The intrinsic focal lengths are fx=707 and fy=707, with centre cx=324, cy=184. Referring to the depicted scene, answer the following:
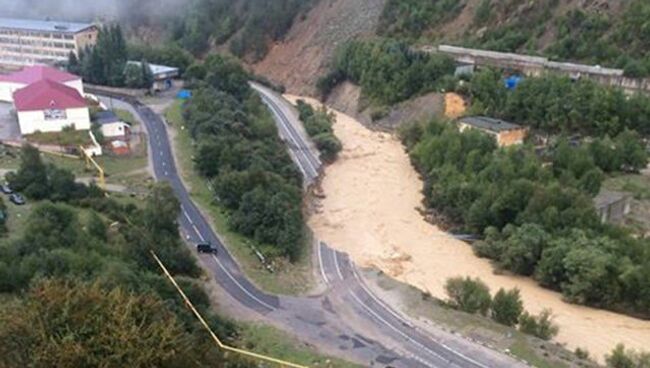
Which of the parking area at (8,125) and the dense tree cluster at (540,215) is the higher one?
the dense tree cluster at (540,215)

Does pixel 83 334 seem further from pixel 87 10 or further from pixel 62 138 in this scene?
pixel 87 10

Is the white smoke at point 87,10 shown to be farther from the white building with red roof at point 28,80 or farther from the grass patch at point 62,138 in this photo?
the grass patch at point 62,138

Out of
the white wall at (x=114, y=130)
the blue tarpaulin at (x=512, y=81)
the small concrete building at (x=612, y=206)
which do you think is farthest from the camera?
the blue tarpaulin at (x=512, y=81)

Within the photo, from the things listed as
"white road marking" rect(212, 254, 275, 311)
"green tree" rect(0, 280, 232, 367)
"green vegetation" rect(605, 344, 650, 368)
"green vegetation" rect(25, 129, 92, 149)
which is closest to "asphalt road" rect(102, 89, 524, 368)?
"white road marking" rect(212, 254, 275, 311)

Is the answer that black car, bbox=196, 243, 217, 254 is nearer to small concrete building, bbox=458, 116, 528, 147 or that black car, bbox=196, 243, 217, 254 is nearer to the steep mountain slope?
small concrete building, bbox=458, 116, 528, 147

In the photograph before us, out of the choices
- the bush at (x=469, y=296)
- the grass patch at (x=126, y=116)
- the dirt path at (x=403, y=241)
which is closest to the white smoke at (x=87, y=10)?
the grass patch at (x=126, y=116)

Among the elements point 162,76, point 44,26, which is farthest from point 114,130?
point 44,26
